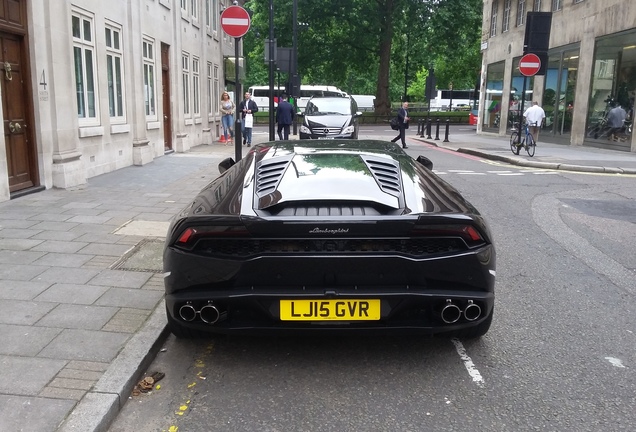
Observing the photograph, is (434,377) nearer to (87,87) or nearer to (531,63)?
(87,87)

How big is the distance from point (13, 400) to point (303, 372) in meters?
1.65

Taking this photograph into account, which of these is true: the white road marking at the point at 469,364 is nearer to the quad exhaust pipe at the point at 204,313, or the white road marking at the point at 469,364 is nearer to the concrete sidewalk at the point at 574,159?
the quad exhaust pipe at the point at 204,313

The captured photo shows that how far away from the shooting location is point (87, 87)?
39.5 ft

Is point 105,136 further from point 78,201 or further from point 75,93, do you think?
point 78,201

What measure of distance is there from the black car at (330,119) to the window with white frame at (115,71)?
6.56m

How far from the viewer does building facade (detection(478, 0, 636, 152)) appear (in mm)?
20281

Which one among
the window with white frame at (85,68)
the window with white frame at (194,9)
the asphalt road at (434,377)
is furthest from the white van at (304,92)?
the asphalt road at (434,377)

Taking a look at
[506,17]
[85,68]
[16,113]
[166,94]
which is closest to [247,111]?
[166,94]

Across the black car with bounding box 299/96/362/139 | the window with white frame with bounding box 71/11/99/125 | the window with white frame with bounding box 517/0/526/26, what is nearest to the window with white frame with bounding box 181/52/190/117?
the black car with bounding box 299/96/362/139

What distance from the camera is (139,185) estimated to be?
11.1 meters

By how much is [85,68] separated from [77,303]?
869cm

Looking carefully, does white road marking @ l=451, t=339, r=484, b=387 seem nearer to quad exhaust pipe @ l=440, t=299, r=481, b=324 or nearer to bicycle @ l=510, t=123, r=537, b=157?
quad exhaust pipe @ l=440, t=299, r=481, b=324

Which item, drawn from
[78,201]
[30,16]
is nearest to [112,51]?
[30,16]

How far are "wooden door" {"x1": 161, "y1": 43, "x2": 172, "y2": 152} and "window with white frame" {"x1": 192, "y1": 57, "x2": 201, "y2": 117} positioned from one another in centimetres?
320
